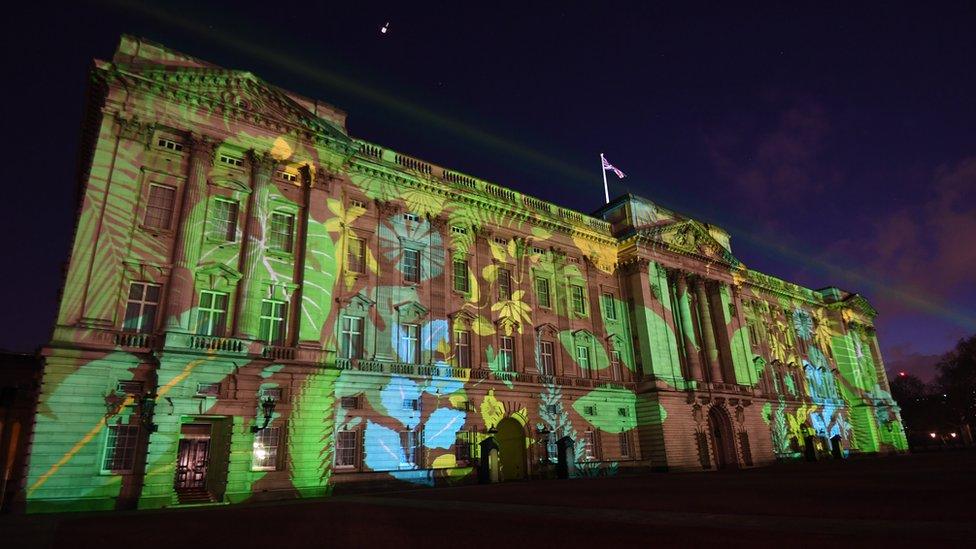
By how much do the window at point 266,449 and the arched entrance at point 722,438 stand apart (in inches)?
1297

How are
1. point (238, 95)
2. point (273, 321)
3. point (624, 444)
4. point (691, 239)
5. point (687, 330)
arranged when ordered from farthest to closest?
point (691, 239) < point (687, 330) < point (624, 444) < point (238, 95) < point (273, 321)

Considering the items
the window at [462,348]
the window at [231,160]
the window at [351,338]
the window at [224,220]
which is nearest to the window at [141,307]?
the window at [224,220]

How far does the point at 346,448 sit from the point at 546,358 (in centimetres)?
1514

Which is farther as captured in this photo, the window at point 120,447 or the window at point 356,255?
the window at point 356,255

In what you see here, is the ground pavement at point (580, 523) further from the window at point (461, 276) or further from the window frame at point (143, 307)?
the window at point (461, 276)

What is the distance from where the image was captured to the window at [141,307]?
23.6m

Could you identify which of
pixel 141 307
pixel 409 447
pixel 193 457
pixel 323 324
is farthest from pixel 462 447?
pixel 141 307

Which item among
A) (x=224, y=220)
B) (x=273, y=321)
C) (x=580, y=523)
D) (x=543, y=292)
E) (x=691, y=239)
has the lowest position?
(x=580, y=523)

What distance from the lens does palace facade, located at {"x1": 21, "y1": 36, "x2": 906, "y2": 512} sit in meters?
22.5

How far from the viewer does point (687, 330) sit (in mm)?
45094

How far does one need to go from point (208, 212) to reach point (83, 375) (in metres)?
8.91

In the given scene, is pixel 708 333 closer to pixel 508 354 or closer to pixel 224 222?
pixel 508 354

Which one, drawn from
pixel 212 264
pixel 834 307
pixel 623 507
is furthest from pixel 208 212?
pixel 834 307

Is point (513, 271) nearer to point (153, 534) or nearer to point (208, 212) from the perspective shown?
point (208, 212)
